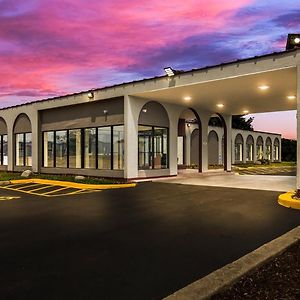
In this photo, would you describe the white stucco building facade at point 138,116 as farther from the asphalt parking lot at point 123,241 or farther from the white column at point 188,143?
the white column at point 188,143

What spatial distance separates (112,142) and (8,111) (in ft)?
37.9

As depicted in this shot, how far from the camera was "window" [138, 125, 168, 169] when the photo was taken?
19703 mm

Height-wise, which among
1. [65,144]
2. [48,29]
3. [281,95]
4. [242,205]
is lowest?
[242,205]

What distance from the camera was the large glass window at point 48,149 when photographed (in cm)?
2389

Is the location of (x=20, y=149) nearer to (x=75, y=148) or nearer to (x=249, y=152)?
(x=75, y=148)

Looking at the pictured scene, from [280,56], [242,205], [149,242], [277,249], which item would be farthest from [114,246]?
[280,56]

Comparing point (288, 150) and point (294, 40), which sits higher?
point (294, 40)

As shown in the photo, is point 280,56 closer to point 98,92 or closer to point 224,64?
point 224,64

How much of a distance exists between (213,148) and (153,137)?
23.0m

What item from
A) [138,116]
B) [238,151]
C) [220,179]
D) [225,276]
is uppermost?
[138,116]

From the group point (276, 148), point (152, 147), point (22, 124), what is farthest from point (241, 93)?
point (276, 148)

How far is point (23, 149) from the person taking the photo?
2602 cm

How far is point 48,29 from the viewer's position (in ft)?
53.2

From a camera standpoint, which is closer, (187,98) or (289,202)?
(289,202)
